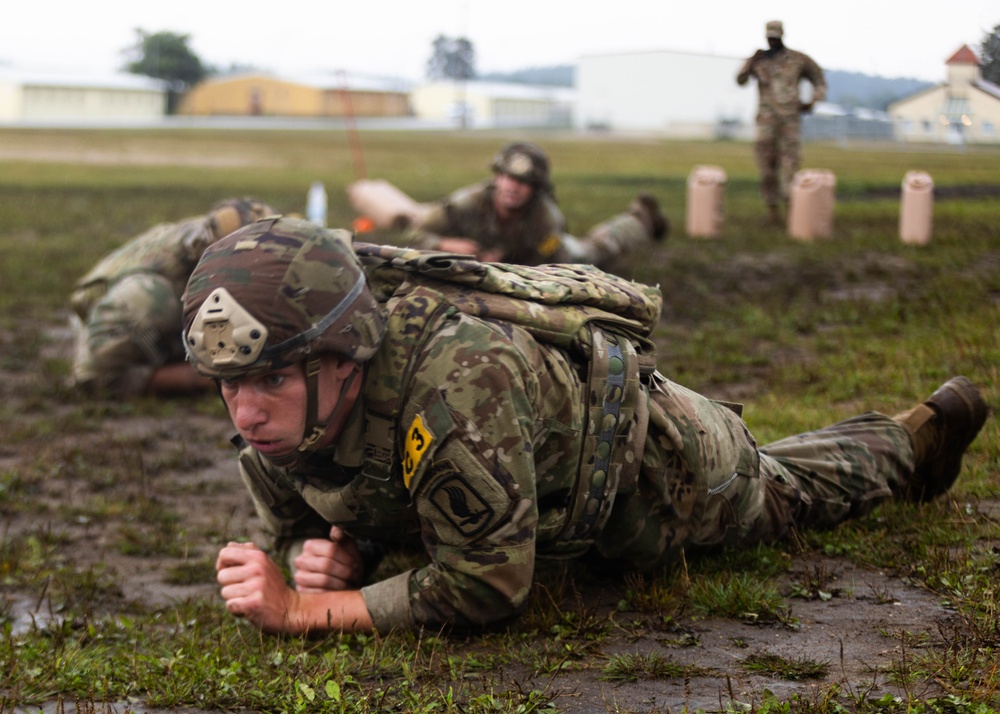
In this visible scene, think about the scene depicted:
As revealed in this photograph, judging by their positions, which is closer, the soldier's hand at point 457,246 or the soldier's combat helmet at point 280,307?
the soldier's combat helmet at point 280,307

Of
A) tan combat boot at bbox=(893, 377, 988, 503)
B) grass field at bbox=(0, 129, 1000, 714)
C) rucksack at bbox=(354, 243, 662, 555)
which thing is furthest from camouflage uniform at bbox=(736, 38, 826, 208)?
rucksack at bbox=(354, 243, 662, 555)

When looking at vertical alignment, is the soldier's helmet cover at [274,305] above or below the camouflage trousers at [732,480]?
above

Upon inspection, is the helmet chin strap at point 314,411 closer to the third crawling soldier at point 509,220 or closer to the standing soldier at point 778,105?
the standing soldier at point 778,105

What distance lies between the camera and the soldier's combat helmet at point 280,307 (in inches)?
125

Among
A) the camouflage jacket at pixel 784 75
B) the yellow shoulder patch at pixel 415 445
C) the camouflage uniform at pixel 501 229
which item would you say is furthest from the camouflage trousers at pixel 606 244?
the yellow shoulder patch at pixel 415 445

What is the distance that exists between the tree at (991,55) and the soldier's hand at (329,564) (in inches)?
172

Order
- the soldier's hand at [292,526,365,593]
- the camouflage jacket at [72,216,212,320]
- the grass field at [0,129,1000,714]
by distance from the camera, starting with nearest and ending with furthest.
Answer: the grass field at [0,129,1000,714], the soldier's hand at [292,526,365,593], the camouflage jacket at [72,216,212,320]

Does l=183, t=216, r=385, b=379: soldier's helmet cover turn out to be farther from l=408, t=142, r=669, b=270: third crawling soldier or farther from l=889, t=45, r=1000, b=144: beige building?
l=408, t=142, r=669, b=270: third crawling soldier

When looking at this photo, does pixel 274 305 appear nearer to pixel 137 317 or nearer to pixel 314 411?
pixel 314 411

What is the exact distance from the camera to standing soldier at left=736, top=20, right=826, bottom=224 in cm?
699

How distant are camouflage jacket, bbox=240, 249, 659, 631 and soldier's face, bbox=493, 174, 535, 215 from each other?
6.39 m

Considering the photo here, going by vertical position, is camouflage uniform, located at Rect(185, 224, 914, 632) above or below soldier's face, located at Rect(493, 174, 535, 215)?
below

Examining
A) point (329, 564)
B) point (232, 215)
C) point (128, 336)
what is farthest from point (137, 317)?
point (329, 564)

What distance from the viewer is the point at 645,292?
13.2 ft
